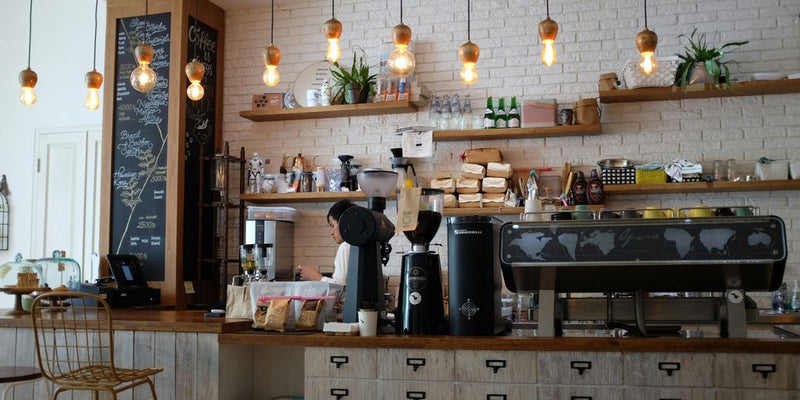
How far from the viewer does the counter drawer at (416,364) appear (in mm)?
3156

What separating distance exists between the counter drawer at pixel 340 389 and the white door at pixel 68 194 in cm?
434

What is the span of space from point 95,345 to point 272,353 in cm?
88

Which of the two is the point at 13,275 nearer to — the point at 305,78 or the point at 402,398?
the point at 305,78

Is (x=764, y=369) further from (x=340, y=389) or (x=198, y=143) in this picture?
(x=198, y=143)

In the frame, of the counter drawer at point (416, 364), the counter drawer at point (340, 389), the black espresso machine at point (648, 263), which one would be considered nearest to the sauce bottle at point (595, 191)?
the black espresso machine at point (648, 263)

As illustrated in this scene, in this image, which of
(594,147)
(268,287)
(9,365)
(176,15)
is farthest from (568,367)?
(176,15)

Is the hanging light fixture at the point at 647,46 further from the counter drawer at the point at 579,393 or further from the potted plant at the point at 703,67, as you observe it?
the counter drawer at the point at 579,393

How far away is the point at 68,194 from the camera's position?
7.14 meters

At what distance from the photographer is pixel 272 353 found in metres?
3.97

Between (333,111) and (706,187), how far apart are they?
9.51ft

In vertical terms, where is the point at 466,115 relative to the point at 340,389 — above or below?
above

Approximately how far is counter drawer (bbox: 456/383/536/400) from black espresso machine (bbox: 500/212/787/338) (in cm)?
26

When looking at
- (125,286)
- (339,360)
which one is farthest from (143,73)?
(339,360)

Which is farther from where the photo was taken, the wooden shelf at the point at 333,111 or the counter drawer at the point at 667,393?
the wooden shelf at the point at 333,111
